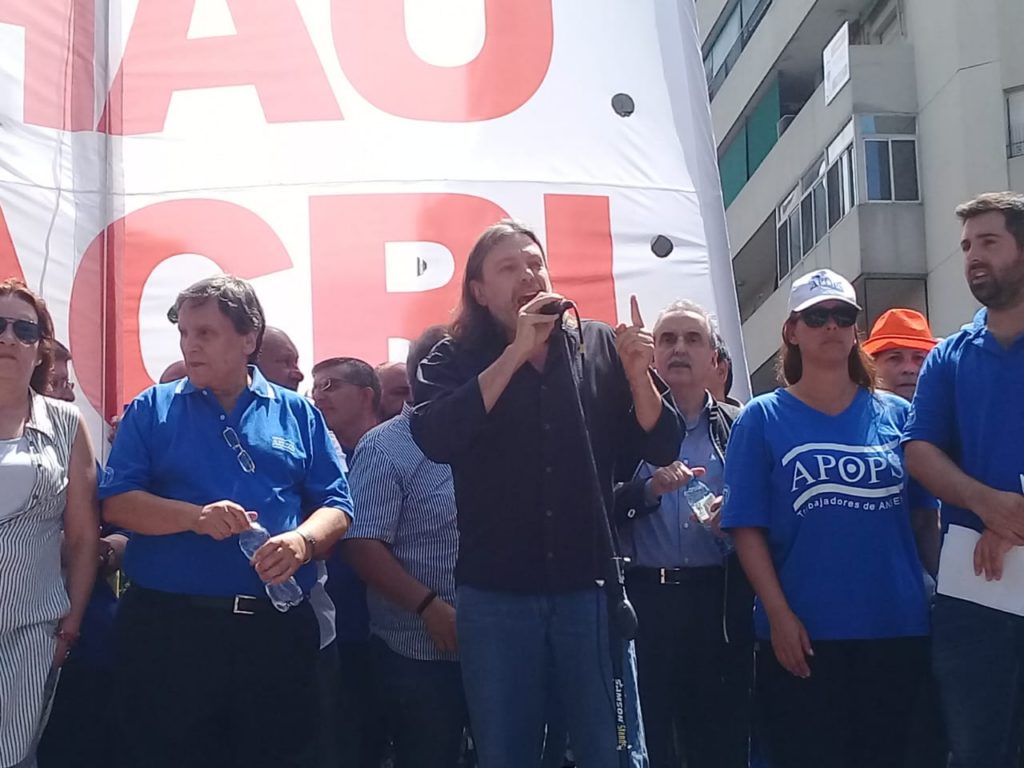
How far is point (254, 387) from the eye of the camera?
3391 mm

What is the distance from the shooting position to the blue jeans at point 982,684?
3.06 metres

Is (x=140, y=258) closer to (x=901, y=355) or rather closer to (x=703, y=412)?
(x=703, y=412)

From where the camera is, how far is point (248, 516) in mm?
3076

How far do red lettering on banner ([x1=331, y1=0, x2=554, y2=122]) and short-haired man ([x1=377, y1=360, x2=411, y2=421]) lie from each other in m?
1.14

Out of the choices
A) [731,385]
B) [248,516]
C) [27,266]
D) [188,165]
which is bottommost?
[248,516]

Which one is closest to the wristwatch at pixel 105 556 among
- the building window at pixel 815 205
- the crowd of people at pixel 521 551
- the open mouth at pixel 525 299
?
the crowd of people at pixel 521 551

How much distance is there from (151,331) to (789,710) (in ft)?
8.65

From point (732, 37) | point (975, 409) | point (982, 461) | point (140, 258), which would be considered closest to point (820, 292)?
point (975, 409)

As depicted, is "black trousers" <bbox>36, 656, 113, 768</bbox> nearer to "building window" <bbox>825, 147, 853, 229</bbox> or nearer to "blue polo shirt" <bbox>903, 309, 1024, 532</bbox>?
"blue polo shirt" <bbox>903, 309, 1024, 532</bbox>

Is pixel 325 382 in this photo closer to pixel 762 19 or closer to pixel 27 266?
pixel 27 266

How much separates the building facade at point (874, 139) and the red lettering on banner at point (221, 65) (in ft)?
31.3

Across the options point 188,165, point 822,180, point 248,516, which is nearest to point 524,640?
point 248,516

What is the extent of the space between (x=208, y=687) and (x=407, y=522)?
0.80m

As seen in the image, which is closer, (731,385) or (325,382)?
(325,382)
